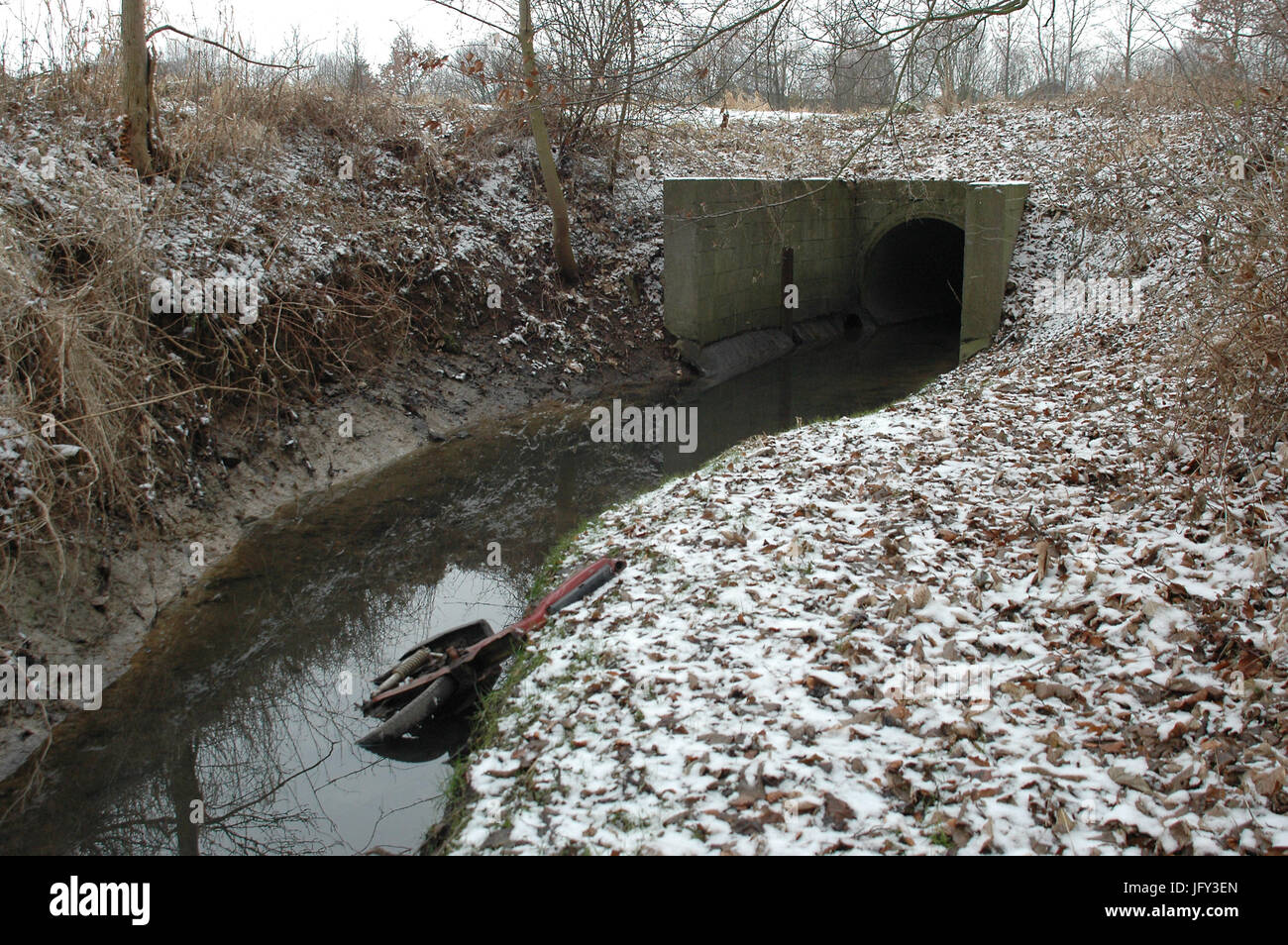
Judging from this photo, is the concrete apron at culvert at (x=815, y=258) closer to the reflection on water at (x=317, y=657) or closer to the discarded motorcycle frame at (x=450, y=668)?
the reflection on water at (x=317, y=657)

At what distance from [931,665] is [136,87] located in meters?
10.0

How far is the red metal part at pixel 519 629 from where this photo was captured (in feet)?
18.3

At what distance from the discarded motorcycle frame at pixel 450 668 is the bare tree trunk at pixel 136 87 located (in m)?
7.14

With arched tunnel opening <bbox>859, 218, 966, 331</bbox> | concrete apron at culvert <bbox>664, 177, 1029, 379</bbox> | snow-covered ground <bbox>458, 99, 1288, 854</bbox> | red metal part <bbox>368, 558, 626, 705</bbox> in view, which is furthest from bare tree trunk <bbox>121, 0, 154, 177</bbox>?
arched tunnel opening <bbox>859, 218, 966, 331</bbox>

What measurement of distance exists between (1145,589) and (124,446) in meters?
7.56

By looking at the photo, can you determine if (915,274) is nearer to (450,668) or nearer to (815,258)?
(815,258)

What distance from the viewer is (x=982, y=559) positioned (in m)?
5.59

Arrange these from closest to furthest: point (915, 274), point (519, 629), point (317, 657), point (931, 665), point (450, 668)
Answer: point (931, 665) → point (450, 668) → point (519, 629) → point (317, 657) → point (915, 274)

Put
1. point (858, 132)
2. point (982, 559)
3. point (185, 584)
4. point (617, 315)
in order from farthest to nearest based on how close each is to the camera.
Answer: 1. point (858, 132)
2. point (617, 315)
3. point (185, 584)
4. point (982, 559)

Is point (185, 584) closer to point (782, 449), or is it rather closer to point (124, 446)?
point (124, 446)

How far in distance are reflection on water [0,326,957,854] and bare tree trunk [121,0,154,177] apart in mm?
4425

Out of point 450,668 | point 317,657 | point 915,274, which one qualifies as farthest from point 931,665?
point 915,274

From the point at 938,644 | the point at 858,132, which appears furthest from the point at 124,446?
the point at 858,132

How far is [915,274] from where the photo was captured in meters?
19.7
